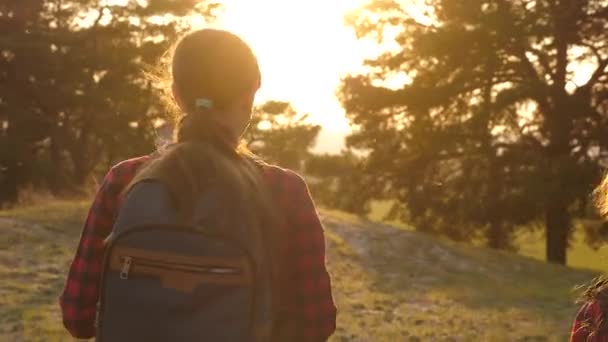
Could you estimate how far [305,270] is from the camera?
1.69 m

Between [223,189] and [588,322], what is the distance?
0.93 m

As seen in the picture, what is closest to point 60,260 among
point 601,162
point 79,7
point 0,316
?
point 0,316

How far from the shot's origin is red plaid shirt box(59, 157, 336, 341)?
5.51ft

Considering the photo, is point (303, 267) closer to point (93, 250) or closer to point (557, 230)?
point (93, 250)

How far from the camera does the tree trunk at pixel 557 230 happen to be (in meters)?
15.1

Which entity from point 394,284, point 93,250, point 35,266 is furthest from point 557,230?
point 93,250

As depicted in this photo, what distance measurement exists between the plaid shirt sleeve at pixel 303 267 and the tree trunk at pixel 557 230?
12.9 m

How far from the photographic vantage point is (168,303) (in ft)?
4.71

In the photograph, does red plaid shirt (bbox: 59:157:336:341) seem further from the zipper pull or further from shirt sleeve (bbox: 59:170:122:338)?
the zipper pull

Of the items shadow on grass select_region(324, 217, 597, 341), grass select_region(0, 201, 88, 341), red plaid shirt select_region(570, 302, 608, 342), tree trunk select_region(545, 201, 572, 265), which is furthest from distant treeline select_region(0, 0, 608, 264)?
red plaid shirt select_region(570, 302, 608, 342)

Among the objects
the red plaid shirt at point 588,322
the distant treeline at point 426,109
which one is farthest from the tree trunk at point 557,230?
the red plaid shirt at point 588,322

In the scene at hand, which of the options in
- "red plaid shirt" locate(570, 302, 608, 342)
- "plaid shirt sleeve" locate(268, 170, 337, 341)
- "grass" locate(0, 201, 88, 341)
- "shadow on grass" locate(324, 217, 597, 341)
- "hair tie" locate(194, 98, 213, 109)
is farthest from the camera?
"shadow on grass" locate(324, 217, 597, 341)

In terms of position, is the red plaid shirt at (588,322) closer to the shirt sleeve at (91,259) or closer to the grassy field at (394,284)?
the shirt sleeve at (91,259)

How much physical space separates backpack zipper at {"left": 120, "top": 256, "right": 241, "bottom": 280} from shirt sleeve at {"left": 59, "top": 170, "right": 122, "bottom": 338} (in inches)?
11.0
